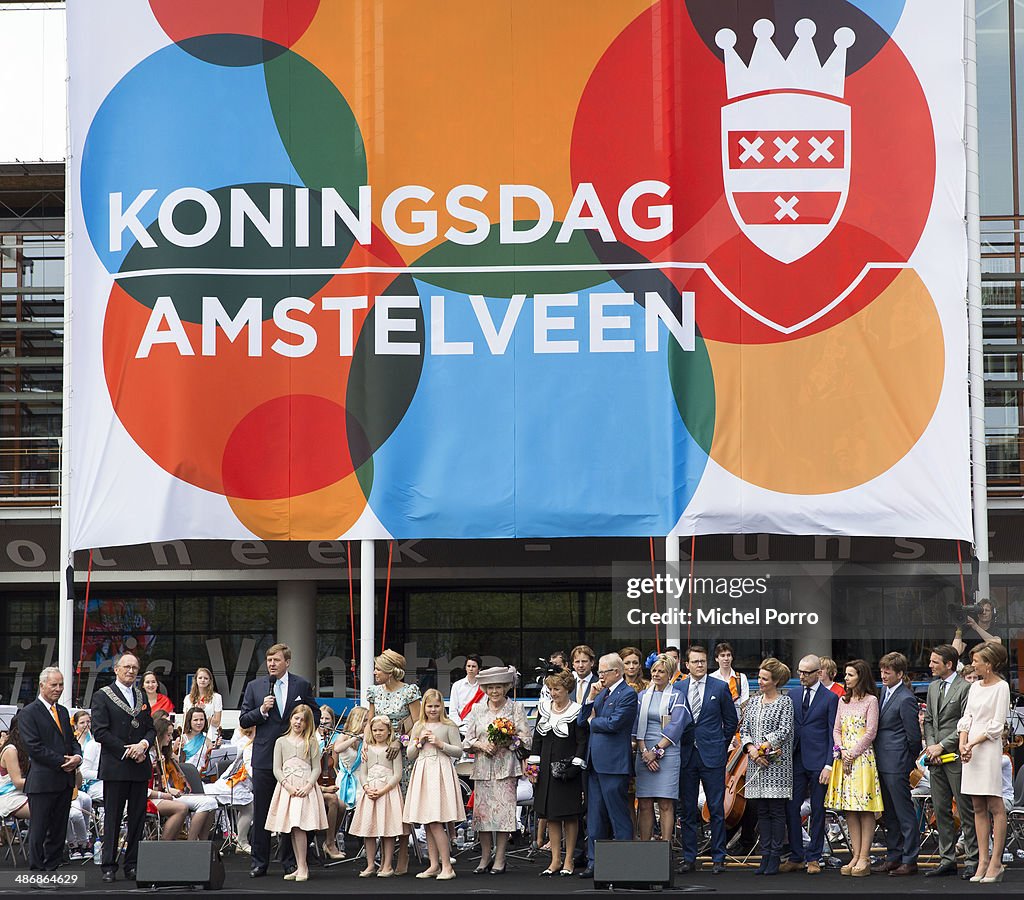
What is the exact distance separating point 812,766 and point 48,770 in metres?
6.76

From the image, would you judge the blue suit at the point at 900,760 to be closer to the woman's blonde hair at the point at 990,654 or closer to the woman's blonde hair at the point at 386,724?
the woman's blonde hair at the point at 990,654

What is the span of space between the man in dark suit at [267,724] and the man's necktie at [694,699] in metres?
3.58

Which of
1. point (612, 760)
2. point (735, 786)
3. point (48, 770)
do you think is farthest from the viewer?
point (735, 786)

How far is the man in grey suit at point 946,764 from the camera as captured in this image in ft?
40.8

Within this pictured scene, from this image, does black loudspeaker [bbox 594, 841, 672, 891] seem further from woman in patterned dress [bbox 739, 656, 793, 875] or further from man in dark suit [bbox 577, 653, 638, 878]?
woman in patterned dress [bbox 739, 656, 793, 875]

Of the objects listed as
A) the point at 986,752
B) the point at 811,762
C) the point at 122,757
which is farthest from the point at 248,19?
the point at 986,752

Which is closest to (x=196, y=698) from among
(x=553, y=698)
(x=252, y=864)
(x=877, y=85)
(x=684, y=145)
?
(x=252, y=864)

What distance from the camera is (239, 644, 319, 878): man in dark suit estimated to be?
12.9 meters

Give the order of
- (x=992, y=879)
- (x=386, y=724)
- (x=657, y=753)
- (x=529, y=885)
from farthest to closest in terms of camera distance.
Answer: (x=386, y=724) → (x=657, y=753) → (x=529, y=885) → (x=992, y=879)

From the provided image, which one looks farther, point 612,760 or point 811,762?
point 811,762

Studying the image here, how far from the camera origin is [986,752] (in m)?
12.1

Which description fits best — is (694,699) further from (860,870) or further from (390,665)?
(390,665)

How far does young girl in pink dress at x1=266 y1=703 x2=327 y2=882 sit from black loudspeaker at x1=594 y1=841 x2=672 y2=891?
2.86 meters

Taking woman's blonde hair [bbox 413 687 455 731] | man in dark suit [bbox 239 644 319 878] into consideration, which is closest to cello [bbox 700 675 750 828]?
woman's blonde hair [bbox 413 687 455 731]
